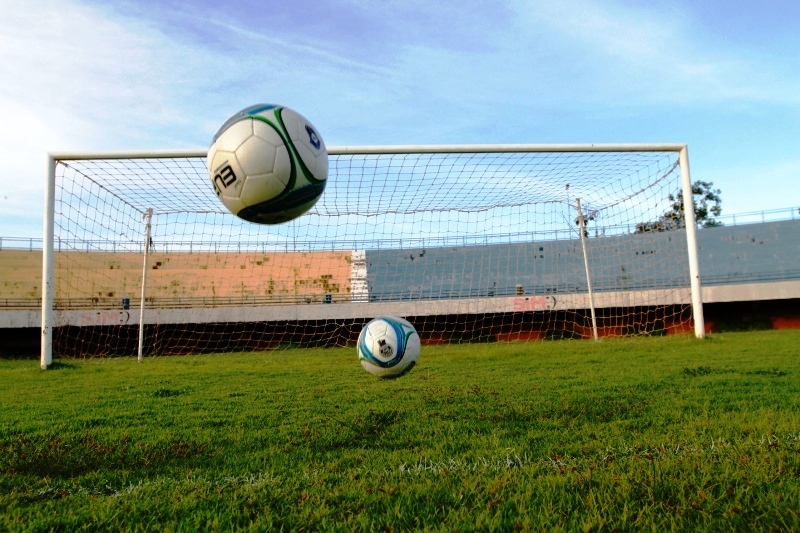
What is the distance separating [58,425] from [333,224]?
8982mm

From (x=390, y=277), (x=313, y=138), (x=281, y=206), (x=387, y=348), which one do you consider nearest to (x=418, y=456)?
(x=281, y=206)

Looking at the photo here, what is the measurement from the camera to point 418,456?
12.6 feet

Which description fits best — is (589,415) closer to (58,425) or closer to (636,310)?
(58,425)

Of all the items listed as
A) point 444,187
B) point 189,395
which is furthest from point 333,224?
point 189,395

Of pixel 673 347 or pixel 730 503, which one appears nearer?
pixel 730 503

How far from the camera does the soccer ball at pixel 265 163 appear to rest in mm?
4227

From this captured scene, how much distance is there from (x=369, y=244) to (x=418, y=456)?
11251mm

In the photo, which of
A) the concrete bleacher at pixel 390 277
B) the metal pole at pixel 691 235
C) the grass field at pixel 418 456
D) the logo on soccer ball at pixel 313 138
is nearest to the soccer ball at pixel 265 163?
the logo on soccer ball at pixel 313 138

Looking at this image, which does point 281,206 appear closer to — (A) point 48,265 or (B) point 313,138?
(B) point 313,138

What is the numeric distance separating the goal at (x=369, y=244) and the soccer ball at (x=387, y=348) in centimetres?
483

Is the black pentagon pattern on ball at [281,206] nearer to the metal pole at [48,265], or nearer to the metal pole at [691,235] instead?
the metal pole at [48,265]

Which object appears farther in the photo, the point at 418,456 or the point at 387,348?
the point at 387,348

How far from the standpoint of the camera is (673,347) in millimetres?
12180

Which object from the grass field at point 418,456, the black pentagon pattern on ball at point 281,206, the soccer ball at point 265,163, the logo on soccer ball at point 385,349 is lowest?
the grass field at point 418,456
